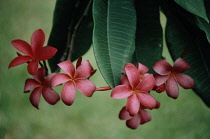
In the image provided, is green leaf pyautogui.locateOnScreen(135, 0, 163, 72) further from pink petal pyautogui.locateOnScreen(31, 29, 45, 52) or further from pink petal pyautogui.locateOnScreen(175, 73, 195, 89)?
pink petal pyautogui.locateOnScreen(31, 29, 45, 52)

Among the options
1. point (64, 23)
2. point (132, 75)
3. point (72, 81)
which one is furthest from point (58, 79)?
point (64, 23)

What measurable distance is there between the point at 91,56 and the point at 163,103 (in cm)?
61

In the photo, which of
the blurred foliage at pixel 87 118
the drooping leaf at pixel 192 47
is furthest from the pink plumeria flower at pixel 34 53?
the blurred foliage at pixel 87 118

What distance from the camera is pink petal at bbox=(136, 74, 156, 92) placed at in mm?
673

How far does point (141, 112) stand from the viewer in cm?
82

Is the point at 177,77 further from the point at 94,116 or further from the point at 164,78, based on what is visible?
the point at 94,116

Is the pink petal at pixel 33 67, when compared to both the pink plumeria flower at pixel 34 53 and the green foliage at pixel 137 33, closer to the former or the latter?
the pink plumeria flower at pixel 34 53

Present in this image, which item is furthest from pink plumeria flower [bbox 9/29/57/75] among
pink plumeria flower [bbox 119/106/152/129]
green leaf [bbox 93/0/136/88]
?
pink plumeria flower [bbox 119/106/152/129]

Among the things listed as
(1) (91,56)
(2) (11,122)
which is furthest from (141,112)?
(1) (91,56)

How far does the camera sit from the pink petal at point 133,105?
660 millimetres

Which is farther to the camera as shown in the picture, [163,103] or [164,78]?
[163,103]

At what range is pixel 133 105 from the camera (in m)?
0.67

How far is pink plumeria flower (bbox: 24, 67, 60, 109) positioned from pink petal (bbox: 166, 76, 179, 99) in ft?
0.77

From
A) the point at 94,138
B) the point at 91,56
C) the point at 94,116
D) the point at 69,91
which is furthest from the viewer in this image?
the point at 91,56
